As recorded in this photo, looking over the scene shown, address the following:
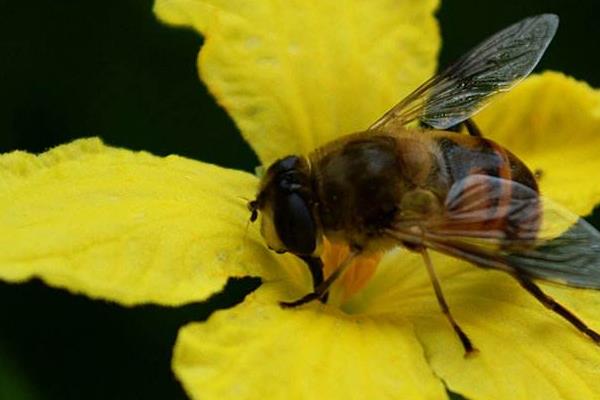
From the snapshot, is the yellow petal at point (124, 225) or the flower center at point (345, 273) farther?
the flower center at point (345, 273)

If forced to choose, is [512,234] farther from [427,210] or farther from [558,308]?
[558,308]

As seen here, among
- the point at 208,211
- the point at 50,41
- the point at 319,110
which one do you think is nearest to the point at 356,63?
the point at 319,110

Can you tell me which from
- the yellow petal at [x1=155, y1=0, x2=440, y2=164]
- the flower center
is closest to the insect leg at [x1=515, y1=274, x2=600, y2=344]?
the flower center

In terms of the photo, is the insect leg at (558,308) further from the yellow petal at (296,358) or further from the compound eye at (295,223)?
the compound eye at (295,223)

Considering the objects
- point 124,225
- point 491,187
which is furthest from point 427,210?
point 124,225

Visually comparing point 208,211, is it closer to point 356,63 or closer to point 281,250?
point 281,250

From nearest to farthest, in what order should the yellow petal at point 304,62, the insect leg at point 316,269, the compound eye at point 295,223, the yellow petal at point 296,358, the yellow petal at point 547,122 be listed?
1. the yellow petal at point 296,358
2. the compound eye at point 295,223
3. the insect leg at point 316,269
4. the yellow petal at point 304,62
5. the yellow petal at point 547,122

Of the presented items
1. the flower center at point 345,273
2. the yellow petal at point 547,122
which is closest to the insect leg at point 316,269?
the flower center at point 345,273

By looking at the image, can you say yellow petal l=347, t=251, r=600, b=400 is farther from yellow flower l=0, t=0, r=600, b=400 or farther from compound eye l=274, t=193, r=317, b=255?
compound eye l=274, t=193, r=317, b=255
